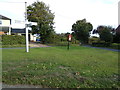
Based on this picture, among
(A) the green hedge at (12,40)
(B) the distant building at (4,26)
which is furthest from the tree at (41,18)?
(B) the distant building at (4,26)

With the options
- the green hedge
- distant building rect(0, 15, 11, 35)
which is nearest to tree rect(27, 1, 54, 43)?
the green hedge

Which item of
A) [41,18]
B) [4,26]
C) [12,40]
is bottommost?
[12,40]

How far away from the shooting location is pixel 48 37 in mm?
22328

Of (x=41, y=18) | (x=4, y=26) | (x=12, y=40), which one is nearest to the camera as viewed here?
(x=12, y=40)

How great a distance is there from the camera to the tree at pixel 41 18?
21.0 m

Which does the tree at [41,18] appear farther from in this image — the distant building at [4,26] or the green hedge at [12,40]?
the distant building at [4,26]

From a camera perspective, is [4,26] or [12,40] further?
[4,26]

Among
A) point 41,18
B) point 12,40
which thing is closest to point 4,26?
point 41,18

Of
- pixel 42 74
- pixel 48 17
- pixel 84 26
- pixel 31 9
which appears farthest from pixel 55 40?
pixel 42 74

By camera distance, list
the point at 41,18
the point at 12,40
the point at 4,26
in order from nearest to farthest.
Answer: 1. the point at 12,40
2. the point at 41,18
3. the point at 4,26

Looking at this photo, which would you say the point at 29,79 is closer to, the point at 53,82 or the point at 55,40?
the point at 53,82

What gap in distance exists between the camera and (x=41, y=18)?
2111cm

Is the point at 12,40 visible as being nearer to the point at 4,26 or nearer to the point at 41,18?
the point at 41,18

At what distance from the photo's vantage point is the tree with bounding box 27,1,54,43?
21.0 meters
